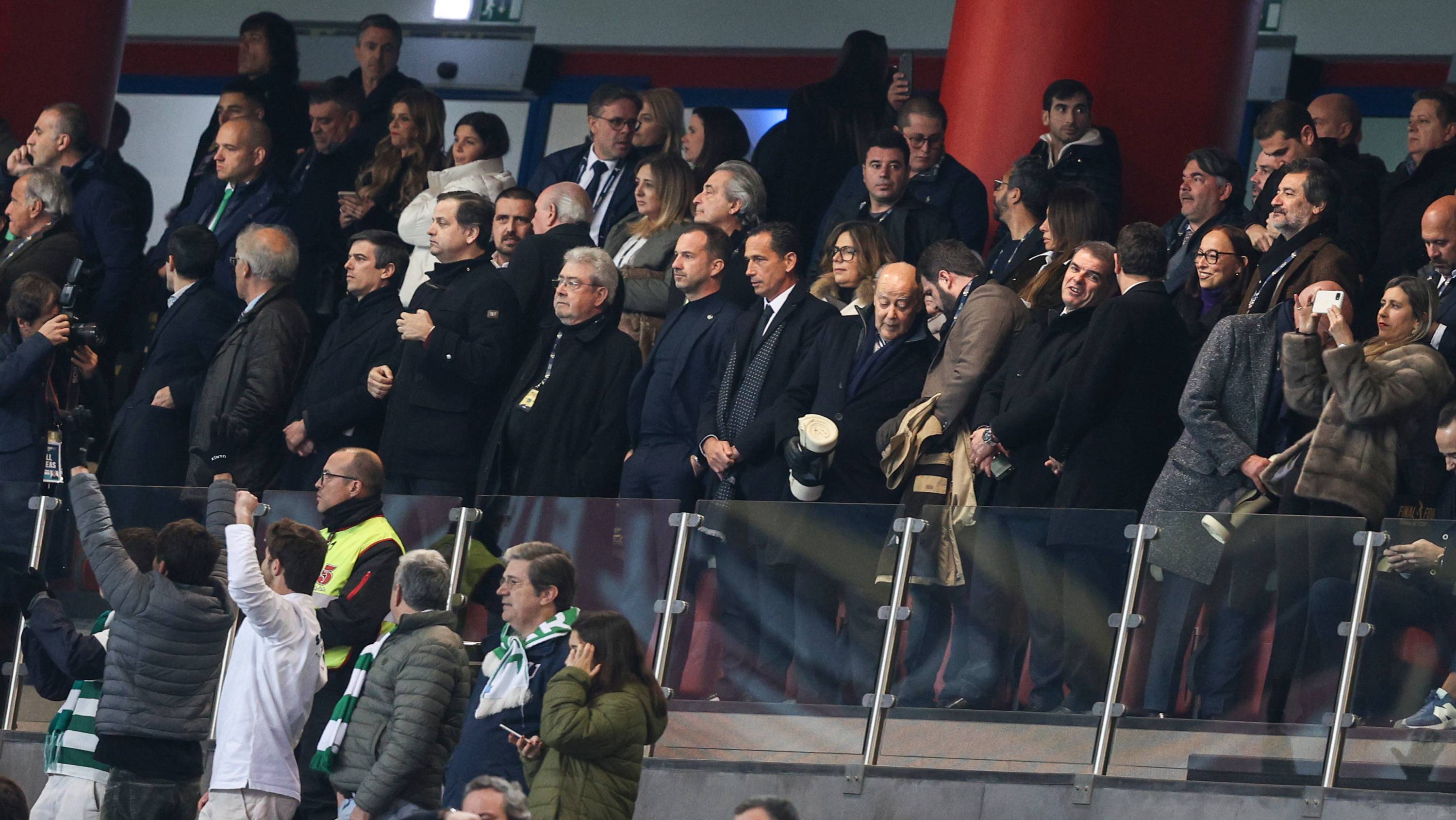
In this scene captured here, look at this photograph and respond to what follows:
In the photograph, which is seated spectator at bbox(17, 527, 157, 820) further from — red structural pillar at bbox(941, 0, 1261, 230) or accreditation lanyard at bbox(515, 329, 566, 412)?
red structural pillar at bbox(941, 0, 1261, 230)

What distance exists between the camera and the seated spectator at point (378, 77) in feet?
37.1

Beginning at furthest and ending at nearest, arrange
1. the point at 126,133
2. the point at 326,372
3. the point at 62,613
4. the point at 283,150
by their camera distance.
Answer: the point at 126,133 → the point at 283,150 → the point at 326,372 → the point at 62,613

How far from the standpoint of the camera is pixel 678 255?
8.49m

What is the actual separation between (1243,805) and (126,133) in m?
11.1

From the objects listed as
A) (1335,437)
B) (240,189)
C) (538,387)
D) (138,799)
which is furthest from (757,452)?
(240,189)

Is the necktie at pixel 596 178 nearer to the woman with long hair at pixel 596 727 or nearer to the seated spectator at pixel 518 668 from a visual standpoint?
the seated spectator at pixel 518 668

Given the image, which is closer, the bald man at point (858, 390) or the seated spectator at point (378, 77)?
the bald man at point (858, 390)

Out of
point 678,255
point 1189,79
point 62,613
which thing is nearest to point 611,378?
point 678,255

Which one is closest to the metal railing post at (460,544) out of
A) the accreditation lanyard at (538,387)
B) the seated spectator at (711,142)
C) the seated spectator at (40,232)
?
the accreditation lanyard at (538,387)

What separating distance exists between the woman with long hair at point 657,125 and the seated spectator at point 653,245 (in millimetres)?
878

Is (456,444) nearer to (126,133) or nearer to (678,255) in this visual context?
(678,255)

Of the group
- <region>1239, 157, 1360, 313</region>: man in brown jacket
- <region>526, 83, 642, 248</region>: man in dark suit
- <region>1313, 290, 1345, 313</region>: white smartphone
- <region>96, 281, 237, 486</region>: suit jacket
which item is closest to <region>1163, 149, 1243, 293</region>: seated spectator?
<region>1239, 157, 1360, 313</region>: man in brown jacket

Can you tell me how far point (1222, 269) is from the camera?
7875 mm

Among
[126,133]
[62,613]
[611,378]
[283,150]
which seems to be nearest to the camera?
[62,613]
